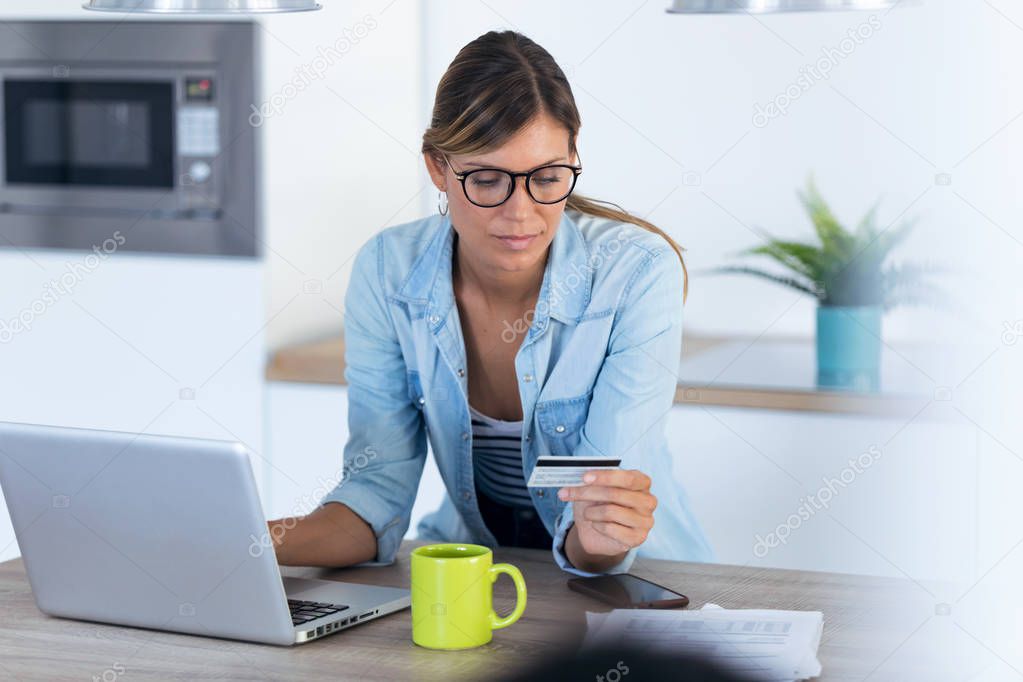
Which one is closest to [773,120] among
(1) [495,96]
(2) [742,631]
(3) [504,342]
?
(3) [504,342]

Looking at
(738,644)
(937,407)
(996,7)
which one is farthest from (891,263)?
(738,644)

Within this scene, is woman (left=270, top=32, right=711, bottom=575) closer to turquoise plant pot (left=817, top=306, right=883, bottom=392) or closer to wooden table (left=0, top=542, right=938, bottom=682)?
wooden table (left=0, top=542, right=938, bottom=682)

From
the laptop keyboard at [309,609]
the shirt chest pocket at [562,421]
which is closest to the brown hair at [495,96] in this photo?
the shirt chest pocket at [562,421]

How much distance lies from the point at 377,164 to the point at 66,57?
0.70m

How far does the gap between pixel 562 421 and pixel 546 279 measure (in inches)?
7.3

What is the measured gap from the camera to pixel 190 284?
2635mm

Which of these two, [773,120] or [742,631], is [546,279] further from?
[773,120]

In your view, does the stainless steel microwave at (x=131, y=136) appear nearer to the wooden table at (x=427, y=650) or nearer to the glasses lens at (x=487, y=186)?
the glasses lens at (x=487, y=186)

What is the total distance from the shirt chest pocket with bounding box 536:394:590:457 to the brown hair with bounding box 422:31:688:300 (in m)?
0.33

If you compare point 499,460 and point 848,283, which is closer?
point 499,460

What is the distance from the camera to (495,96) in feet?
4.99

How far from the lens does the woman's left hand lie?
1343 millimetres

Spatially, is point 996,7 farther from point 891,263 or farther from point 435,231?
point 435,231

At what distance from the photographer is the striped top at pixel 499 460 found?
1.71 m
